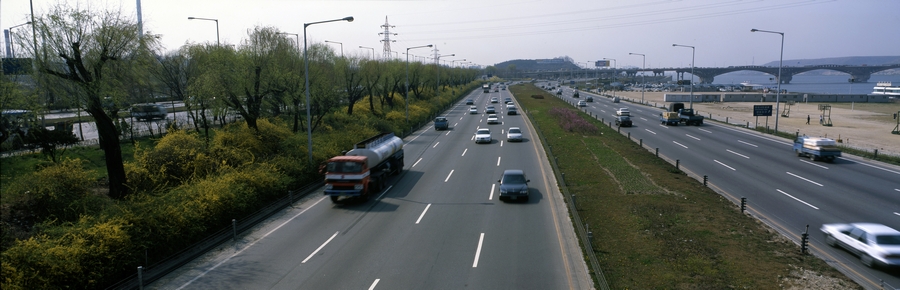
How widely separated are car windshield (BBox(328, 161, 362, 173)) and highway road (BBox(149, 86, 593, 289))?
1632 millimetres

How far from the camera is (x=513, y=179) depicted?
23766 millimetres

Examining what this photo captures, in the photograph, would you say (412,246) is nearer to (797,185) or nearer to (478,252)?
(478,252)

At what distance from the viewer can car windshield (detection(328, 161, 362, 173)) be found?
22.9m

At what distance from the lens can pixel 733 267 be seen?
47.8 feet

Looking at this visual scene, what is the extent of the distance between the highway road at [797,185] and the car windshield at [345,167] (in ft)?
55.8

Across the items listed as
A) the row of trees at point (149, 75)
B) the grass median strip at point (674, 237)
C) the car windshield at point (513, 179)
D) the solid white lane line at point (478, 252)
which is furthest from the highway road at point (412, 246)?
the row of trees at point (149, 75)

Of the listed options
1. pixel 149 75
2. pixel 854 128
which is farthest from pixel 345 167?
pixel 854 128

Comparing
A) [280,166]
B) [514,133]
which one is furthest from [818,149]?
[280,166]

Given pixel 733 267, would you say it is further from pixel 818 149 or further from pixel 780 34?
pixel 780 34

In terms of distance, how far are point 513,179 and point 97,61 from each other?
17483 millimetres

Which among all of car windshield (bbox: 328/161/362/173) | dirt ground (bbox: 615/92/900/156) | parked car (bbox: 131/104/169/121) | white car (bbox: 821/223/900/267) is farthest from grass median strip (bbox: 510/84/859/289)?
parked car (bbox: 131/104/169/121)

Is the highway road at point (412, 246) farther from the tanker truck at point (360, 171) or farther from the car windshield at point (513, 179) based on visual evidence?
the car windshield at point (513, 179)

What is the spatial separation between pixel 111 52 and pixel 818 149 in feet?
131

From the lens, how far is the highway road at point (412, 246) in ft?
46.4
